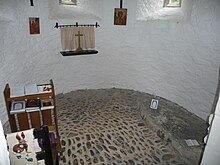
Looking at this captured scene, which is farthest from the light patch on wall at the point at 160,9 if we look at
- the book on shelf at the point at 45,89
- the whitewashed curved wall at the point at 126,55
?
the book on shelf at the point at 45,89

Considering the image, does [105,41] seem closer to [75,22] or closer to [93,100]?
[75,22]

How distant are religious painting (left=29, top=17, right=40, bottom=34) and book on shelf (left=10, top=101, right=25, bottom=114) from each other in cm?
222

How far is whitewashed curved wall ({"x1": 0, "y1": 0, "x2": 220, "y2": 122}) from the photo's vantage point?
151 inches

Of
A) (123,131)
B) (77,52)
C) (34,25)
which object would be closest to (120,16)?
(77,52)

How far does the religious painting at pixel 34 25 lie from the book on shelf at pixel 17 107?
2216 millimetres

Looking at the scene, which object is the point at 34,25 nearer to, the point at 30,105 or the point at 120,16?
the point at 120,16

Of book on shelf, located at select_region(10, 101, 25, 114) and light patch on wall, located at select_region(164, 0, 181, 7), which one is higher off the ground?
light patch on wall, located at select_region(164, 0, 181, 7)

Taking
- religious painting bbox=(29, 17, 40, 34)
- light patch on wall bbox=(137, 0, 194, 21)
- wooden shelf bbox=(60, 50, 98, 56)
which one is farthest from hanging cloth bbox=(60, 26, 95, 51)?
light patch on wall bbox=(137, 0, 194, 21)

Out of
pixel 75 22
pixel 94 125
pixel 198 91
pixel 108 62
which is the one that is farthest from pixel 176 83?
pixel 75 22

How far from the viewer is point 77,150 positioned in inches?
Answer: 128

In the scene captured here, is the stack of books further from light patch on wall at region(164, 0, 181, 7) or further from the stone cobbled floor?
light patch on wall at region(164, 0, 181, 7)

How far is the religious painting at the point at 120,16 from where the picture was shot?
16.0 feet

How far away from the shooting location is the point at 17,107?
241cm

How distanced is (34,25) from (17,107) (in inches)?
94.5
